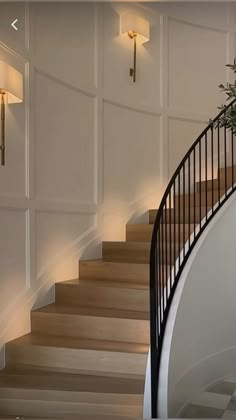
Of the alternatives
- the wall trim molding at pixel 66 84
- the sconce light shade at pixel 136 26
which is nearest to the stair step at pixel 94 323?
the wall trim molding at pixel 66 84

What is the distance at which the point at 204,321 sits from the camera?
14.9ft

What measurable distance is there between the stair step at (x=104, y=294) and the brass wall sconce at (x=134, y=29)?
270cm

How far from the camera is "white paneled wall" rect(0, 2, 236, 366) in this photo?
4.67 m

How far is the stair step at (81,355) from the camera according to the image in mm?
4035

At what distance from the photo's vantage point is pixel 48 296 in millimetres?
5074

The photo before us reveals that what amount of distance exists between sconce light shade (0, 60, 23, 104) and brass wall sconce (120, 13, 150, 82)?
2.25 m

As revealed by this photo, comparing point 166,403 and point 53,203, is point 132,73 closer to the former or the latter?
point 53,203

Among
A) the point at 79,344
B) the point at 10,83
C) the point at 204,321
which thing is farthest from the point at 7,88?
the point at 204,321

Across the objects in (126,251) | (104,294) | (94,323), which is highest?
(126,251)

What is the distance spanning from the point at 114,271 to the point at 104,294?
1.39ft

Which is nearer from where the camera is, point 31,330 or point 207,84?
point 31,330

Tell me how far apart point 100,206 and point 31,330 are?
67.1 inches

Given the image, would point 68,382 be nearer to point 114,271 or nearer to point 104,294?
point 104,294

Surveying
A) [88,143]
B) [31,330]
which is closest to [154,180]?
[88,143]
